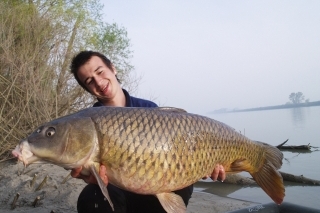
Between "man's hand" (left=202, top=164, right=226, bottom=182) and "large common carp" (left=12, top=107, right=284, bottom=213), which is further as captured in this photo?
"man's hand" (left=202, top=164, right=226, bottom=182)

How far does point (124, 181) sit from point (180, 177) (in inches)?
13.6

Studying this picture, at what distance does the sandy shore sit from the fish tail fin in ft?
7.39

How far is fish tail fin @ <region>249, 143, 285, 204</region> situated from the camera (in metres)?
2.44

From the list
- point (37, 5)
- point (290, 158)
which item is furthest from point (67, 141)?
point (37, 5)

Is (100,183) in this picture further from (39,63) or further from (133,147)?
(39,63)

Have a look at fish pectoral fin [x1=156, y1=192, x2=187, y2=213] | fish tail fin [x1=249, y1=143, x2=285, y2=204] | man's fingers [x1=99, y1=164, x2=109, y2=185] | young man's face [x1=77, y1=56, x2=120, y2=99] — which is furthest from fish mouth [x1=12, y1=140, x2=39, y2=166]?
fish tail fin [x1=249, y1=143, x2=285, y2=204]

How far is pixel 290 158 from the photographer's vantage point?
33.4 feet

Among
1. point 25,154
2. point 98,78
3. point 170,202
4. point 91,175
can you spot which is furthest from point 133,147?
point 98,78

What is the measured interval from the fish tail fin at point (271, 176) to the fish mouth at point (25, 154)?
5.16ft

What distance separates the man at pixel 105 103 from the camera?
2.57 metres

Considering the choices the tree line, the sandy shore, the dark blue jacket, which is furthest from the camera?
the tree line

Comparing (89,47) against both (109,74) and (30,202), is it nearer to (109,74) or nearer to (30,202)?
(30,202)

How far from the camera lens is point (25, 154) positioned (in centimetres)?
195

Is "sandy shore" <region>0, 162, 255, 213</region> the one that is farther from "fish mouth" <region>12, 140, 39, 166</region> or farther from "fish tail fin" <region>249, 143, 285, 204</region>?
"fish mouth" <region>12, 140, 39, 166</region>
